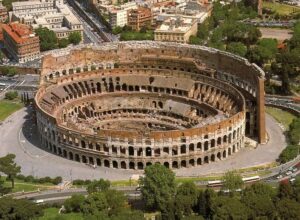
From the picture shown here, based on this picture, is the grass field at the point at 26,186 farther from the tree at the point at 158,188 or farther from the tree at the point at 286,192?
the tree at the point at 286,192

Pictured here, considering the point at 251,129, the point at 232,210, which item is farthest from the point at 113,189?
the point at 251,129

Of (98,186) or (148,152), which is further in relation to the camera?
(148,152)

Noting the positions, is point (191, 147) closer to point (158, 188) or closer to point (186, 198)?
point (158, 188)

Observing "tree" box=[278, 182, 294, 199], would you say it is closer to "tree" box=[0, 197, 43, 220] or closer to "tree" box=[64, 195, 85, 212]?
"tree" box=[64, 195, 85, 212]

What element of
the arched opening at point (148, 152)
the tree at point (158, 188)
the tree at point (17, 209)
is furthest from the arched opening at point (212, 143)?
the tree at point (17, 209)

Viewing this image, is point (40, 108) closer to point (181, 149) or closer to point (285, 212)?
point (181, 149)

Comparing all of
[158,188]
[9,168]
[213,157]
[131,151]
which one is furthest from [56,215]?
[213,157]

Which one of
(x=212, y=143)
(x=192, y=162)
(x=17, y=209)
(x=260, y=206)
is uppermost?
(x=260, y=206)
